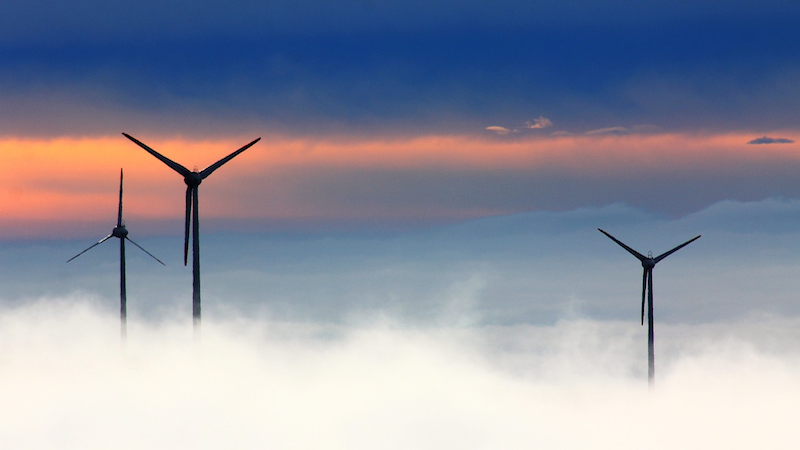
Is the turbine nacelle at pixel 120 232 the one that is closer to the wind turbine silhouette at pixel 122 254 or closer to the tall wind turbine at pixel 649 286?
the wind turbine silhouette at pixel 122 254

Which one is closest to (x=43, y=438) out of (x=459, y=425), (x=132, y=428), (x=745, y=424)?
(x=132, y=428)

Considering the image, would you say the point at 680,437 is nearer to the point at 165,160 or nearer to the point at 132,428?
the point at 132,428

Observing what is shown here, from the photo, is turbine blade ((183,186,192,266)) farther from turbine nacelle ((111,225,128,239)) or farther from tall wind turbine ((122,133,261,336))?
turbine nacelle ((111,225,128,239))

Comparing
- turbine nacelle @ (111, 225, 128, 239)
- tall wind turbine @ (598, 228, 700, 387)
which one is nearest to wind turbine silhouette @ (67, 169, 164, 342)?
turbine nacelle @ (111, 225, 128, 239)

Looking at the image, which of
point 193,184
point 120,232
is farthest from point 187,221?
point 120,232

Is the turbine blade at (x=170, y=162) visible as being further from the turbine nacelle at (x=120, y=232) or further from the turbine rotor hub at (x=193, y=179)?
the turbine nacelle at (x=120, y=232)

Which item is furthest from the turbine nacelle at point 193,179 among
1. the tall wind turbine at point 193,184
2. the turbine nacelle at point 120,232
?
the turbine nacelle at point 120,232

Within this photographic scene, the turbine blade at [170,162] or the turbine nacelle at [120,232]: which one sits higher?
the turbine blade at [170,162]

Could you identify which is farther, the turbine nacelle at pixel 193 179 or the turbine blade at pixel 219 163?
the turbine blade at pixel 219 163

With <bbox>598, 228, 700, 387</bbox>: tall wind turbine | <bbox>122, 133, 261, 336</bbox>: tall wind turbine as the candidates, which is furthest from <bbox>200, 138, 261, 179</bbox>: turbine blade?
<bbox>598, 228, 700, 387</bbox>: tall wind turbine

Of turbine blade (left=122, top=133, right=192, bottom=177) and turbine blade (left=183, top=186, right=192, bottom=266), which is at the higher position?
turbine blade (left=122, top=133, right=192, bottom=177)

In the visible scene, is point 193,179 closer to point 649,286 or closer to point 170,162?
point 170,162

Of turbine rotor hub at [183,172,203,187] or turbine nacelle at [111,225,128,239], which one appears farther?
turbine nacelle at [111,225,128,239]

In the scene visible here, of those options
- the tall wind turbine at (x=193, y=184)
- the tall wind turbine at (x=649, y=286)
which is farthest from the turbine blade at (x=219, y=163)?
the tall wind turbine at (x=649, y=286)
